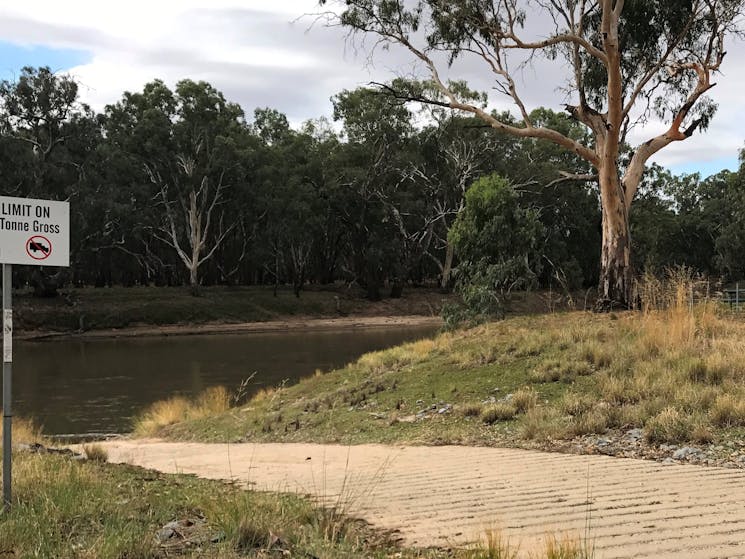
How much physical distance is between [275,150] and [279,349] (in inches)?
936

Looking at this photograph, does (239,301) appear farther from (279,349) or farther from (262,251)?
(279,349)

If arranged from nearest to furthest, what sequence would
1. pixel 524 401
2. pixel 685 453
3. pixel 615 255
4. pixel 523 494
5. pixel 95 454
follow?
pixel 523 494, pixel 685 453, pixel 95 454, pixel 524 401, pixel 615 255

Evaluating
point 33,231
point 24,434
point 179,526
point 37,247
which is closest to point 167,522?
point 179,526

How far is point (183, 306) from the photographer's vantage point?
49.3 meters

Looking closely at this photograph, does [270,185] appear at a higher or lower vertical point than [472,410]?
higher

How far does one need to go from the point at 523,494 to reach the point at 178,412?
1172 cm

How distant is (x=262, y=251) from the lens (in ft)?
184

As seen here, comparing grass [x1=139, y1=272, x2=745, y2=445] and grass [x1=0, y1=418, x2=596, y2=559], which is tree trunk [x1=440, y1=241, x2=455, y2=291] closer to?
grass [x1=139, y1=272, x2=745, y2=445]

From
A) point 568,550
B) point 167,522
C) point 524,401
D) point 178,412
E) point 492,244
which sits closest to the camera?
point 568,550

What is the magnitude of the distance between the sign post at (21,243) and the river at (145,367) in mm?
11380

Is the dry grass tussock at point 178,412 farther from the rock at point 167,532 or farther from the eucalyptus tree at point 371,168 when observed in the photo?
the eucalyptus tree at point 371,168

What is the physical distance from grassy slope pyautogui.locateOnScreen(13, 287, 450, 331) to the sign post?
40682 mm

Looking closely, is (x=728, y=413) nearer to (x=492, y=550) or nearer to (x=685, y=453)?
(x=685, y=453)

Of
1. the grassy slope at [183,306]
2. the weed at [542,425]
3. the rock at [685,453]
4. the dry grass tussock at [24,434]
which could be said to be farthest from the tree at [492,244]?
the grassy slope at [183,306]
